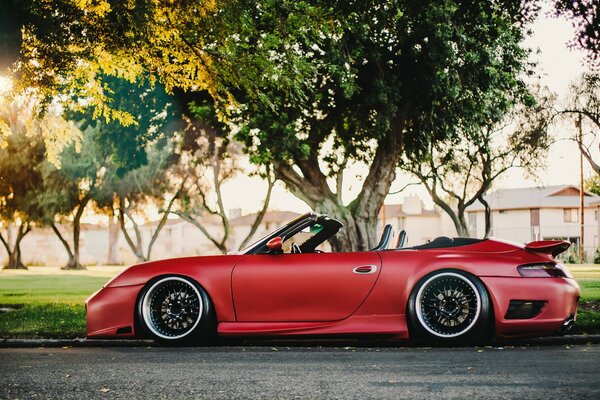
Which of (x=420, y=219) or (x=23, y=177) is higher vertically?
(x=23, y=177)

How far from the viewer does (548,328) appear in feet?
23.3

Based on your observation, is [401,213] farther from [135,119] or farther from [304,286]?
[304,286]

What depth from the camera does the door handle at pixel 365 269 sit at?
725 cm

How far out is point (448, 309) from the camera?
7.20m

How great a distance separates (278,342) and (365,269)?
4.76ft

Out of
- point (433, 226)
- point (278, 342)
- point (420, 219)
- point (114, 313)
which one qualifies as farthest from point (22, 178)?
point (433, 226)

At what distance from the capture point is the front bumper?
7.58m

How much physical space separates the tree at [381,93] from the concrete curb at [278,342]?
8868mm

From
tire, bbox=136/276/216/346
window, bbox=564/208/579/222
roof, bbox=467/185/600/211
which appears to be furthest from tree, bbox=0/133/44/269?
window, bbox=564/208/579/222

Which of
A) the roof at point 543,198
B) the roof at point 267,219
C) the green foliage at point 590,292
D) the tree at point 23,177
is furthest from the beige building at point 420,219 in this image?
the green foliage at point 590,292

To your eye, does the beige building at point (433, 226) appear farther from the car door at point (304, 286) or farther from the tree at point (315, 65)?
the car door at point (304, 286)

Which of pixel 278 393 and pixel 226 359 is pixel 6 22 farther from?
pixel 278 393

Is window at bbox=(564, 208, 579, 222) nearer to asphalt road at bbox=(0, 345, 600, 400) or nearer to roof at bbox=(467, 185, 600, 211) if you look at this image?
roof at bbox=(467, 185, 600, 211)

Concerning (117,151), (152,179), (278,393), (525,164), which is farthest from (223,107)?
(152,179)
